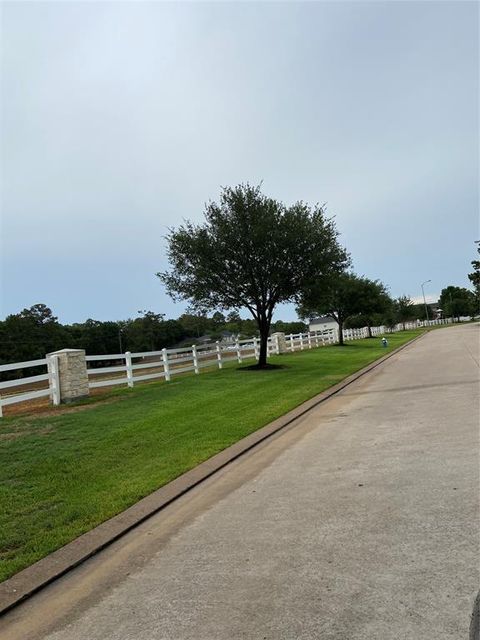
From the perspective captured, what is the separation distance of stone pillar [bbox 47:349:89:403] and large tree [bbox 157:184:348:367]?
9.23 metres

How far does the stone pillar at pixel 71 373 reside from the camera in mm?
14211

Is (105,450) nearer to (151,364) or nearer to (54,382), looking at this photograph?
(54,382)

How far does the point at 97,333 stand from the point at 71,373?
88.1 m

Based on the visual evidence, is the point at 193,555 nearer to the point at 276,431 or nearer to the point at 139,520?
the point at 139,520

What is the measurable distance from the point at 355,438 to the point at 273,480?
7.64 feet

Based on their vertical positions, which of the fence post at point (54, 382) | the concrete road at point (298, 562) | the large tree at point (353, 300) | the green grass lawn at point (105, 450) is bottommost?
the concrete road at point (298, 562)

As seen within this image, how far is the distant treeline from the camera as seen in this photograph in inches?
2815

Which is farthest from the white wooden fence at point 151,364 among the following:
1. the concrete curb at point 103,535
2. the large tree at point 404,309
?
the large tree at point 404,309

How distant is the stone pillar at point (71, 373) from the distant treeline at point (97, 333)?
1223 inches

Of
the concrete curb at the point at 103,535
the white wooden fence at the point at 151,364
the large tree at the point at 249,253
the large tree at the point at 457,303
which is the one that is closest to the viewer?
the concrete curb at the point at 103,535

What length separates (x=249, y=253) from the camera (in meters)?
22.9

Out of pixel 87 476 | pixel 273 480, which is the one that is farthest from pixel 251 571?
pixel 87 476

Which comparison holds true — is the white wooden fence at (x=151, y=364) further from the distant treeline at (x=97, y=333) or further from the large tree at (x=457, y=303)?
the large tree at (x=457, y=303)

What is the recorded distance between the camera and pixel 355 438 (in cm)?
836
